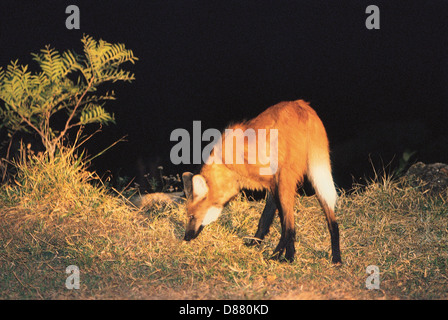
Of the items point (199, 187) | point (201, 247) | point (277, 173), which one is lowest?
point (201, 247)

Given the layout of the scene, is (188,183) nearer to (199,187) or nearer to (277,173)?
(199,187)

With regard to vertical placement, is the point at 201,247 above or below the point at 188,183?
below

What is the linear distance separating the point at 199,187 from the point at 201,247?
22.1 inches

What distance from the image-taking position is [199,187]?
4094mm

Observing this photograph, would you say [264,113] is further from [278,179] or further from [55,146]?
[55,146]

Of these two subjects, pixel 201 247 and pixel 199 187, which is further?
pixel 199 187

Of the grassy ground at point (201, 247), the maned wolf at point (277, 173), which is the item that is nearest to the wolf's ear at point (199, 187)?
the maned wolf at point (277, 173)

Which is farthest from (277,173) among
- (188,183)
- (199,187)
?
(188,183)

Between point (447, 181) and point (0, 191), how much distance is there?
4.63m

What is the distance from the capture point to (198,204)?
4117 mm

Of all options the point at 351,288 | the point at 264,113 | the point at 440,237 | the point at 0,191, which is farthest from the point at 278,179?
the point at 0,191

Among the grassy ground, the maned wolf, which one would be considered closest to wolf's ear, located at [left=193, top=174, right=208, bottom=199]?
the maned wolf

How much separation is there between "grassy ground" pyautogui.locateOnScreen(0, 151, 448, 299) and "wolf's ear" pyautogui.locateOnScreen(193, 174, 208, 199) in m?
0.38

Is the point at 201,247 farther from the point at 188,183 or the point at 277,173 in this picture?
the point at 277,173
